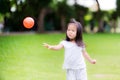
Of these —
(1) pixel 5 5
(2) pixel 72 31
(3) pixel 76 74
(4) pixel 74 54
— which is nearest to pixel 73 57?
(4) pixel 74 54

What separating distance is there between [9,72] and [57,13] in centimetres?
3446

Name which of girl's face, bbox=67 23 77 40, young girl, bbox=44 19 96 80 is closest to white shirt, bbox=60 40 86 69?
Answer: young girl, bbox=44 19 96 80

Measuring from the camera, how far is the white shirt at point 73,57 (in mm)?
6184

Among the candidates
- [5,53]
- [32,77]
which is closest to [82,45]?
[5,53]

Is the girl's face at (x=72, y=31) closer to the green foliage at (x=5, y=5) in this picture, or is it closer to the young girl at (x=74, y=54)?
the young girl at (x=74, y=54)

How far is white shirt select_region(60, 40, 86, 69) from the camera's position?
618 centimetres

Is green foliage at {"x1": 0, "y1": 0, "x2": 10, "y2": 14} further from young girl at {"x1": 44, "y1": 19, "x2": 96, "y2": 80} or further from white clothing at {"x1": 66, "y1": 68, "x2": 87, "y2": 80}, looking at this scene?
white clothing at {"x1": 66, "y1": 68, "x2": 87, "y2": 80}

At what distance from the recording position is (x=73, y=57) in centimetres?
620

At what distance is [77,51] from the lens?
6.23 meters

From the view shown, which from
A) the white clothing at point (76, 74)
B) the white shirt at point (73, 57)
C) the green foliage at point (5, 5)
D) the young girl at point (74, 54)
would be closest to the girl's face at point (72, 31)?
the young girl at point (74, 54)

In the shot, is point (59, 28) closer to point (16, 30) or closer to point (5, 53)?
point (16, 30)

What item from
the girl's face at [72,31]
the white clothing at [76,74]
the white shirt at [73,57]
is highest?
the girl's face at [72,31]

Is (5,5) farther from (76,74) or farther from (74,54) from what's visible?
(76,74)

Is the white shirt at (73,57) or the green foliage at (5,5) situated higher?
the green foliage at (5,5)
